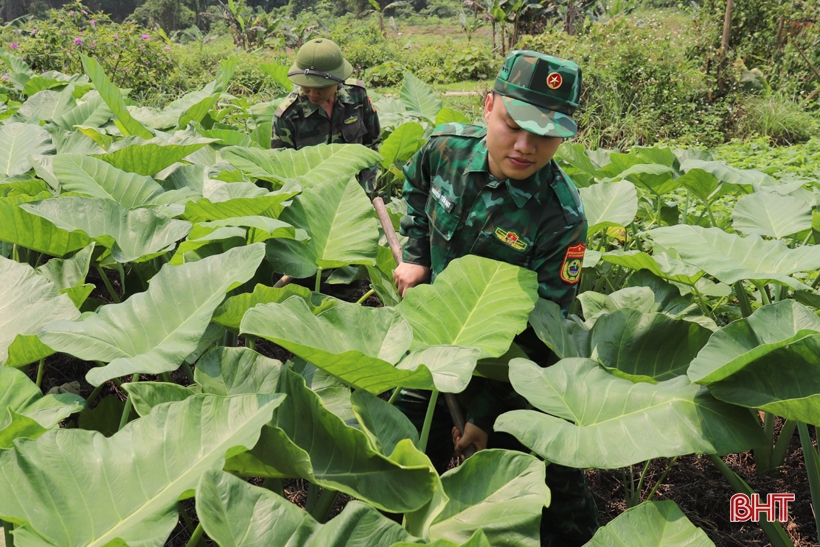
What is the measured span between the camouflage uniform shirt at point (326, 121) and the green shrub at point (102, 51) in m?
4.16

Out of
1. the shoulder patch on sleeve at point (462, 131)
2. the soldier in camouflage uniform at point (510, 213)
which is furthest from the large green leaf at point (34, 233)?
the shoulder patch on sleeve at point (462, 131)

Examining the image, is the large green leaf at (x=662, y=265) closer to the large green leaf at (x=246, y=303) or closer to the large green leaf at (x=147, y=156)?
the large green leaf at (x=246, y=303)

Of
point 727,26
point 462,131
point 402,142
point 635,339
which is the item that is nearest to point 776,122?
→ point 727,26

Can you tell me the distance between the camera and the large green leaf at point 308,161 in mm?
2439

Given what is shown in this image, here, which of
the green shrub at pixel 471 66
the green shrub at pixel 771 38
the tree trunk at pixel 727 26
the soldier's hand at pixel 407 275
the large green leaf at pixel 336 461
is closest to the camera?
the large green leaf at pixel 336 461

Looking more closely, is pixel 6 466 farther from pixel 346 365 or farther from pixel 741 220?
pixel 741 220

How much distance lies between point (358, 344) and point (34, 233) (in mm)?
994

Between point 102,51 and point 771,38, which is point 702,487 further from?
point 102,51

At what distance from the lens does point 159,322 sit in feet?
4.89

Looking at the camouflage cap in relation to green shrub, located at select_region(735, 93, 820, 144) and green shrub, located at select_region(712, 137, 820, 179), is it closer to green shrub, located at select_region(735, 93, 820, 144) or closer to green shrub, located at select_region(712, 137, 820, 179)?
green shrub, located at select_region(712, 137, 820, 179)

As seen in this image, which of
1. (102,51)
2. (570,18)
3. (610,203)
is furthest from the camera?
(570,18)

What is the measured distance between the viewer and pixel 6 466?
108 centimetres

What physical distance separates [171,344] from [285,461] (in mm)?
347

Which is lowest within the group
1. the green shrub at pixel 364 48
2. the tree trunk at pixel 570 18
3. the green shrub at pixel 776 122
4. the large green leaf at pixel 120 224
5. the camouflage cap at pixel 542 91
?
the green shrub at pixel 364 48
